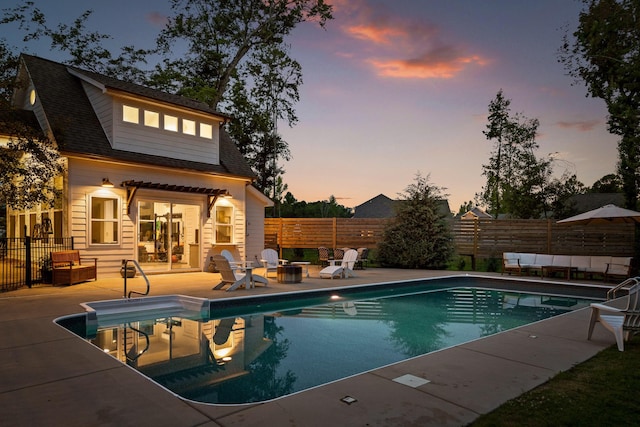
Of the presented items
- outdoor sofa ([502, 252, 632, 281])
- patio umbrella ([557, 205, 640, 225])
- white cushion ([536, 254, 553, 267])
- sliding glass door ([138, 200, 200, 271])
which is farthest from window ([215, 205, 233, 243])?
patio umbrella ([557, 205, 640, 225])

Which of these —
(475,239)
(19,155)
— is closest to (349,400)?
(19,155)

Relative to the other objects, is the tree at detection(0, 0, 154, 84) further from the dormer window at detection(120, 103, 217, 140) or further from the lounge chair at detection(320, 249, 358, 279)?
the lounge chair at detection(320, 249, 358, 279)

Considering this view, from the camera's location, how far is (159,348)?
6.03m

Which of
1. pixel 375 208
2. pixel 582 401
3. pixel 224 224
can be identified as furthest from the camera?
pixel 375 208

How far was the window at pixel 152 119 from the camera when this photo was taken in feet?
44.5

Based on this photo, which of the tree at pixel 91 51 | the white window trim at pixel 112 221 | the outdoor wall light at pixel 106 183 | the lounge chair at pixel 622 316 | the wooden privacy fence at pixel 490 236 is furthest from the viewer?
the tree at pixel 91 51

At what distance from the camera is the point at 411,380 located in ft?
13.1

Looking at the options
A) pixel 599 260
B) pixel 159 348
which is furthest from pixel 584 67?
pixel 159 348

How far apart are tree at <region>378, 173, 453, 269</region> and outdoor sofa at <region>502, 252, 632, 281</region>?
2.48m

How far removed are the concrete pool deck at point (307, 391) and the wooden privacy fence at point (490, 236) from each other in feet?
34.7

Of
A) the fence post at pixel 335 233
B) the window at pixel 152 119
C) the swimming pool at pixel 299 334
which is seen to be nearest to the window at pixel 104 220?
the window at pixel 152 119

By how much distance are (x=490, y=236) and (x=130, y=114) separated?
46.9ft

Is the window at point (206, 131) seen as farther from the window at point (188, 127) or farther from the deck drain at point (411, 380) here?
the deck drain at point (411, 380)

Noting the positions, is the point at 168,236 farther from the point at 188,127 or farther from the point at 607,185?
the point at 607,185
